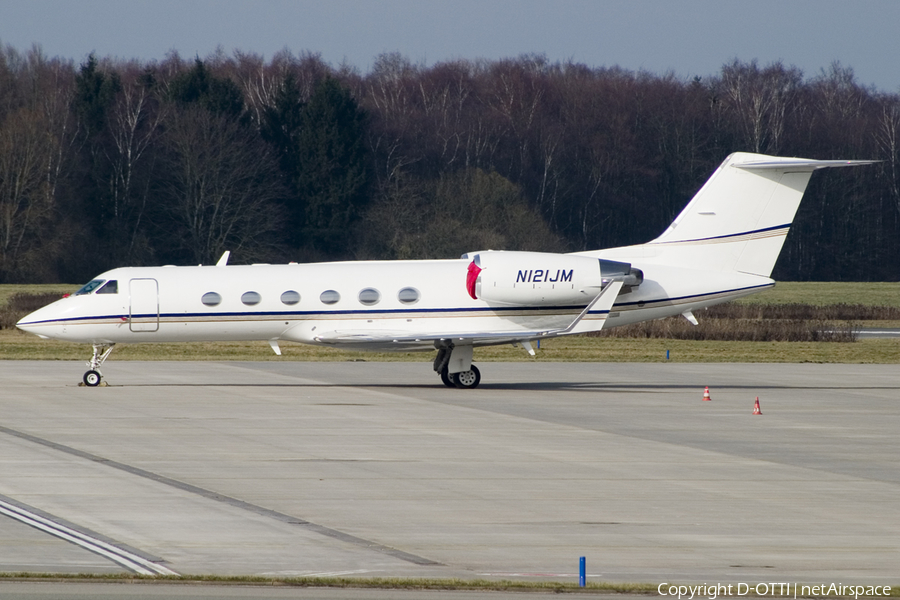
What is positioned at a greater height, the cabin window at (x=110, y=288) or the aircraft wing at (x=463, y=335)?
the cabin window at (x=110, y=288)

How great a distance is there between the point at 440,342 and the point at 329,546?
46.5 ft

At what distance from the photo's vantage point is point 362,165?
292 feet

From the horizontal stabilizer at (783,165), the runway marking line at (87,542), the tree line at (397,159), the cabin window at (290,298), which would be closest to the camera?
the runway marking line at (87,542)

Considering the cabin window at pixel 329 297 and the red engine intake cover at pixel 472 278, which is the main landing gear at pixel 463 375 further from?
the cabin window at pixel 329 297

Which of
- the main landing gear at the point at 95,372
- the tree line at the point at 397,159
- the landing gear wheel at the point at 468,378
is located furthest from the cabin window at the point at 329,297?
the tree line at the point at 397,159

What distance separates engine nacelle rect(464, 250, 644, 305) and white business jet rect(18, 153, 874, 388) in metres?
0.02

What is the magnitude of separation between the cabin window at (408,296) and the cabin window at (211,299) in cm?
380

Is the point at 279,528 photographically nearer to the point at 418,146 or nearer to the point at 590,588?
the point at 590,588

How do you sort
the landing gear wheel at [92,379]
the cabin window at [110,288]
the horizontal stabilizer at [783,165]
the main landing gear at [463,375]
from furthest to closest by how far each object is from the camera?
the horizontal stabilizer at [783,165]
the main landing gear at [463,375]
the landing gear wheel at [92,379]
the cabin window at [110,288]

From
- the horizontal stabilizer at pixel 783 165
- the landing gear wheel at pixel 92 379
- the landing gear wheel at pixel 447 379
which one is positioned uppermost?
the horizontal stabilizer at pixel 783 165

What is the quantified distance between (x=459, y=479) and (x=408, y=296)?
10.8 meters

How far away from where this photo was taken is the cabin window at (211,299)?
24984mm

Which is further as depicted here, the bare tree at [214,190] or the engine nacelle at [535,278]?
the bare tree at [214,190]

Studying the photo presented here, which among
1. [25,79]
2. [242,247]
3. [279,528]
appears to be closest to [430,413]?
[279,528]
